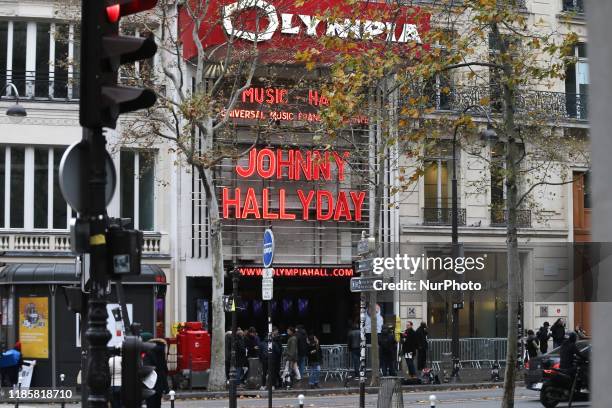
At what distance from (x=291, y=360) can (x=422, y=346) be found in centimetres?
505

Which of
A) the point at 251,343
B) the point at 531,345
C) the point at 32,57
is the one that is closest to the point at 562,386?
the point at 251,343

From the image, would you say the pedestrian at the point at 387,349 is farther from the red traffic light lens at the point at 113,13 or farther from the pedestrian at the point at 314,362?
the red traffic light lens at the point at 113,13

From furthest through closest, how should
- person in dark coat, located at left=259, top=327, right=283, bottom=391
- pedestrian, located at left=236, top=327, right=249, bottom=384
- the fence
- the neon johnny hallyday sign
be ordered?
the neon johnny hallyday sign → the fence → pedestrian, located at left=236, top=327, right=249, bottom=384 → person in dark coat, located at left=259, top=327, right=283, bottom=391

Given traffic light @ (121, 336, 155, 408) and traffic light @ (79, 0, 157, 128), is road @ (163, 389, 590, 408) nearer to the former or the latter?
traffic light @ (121, 336, 155, 408)

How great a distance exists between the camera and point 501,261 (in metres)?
38.5

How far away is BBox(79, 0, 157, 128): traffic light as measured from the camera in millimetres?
7848

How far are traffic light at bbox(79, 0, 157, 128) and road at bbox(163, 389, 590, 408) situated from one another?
17.9 metres

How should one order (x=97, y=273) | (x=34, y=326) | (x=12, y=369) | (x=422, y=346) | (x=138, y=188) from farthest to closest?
(x=138, y=188) → (x=422, y=346) → (x=34, y=326) → (x=12, y=369) → (x=97, y=273)

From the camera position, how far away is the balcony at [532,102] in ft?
117

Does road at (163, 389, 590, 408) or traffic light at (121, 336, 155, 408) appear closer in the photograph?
traffic light at (121, 336, 155, 408)

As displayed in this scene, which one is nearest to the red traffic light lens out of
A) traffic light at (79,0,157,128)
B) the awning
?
traffic light at (79,0,157,128)

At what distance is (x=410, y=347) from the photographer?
3425 cm

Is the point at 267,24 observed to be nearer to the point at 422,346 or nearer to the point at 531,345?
the point at 422,346

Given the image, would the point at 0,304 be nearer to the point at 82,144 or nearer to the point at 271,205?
the point at 271,205
